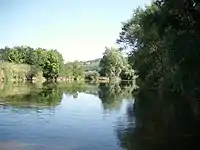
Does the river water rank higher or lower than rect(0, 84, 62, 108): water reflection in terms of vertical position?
lower

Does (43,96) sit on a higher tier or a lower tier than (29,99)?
higher

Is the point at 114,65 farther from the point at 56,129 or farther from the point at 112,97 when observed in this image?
the point at 56,129

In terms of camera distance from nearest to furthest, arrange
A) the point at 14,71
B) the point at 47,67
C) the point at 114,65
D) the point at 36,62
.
A: the point at 14,71 → the point at 36,62 → the point at 47,67 → the point at 114,65

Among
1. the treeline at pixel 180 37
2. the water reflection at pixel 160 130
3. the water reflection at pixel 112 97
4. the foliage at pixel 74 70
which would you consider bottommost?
the water reflection at pixel 160 130

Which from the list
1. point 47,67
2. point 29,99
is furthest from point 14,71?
Result: point 29,99

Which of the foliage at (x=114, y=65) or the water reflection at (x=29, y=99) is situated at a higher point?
the foliage at (x=114, y=65)

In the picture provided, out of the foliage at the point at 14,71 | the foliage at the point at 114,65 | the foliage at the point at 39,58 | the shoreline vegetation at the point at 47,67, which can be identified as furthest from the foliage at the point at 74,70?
the foliage at the point at 14,71

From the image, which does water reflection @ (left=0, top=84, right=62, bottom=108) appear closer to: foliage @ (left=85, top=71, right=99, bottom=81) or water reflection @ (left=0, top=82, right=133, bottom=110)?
water reflection @ (left=0, top=82, right=133, bottom=110)

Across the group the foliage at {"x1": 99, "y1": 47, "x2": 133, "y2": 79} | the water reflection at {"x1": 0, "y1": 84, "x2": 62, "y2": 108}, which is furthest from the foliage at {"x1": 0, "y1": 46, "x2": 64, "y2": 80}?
the water reflection at {"x1": 0, "y1": 84, "x2": 62, "y2": 108}

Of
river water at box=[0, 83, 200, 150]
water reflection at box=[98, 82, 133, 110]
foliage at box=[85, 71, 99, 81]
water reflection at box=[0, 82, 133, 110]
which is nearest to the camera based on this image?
river water at box=[0, 83, 200, 150]

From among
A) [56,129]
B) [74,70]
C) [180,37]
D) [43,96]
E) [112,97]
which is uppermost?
[74,70]

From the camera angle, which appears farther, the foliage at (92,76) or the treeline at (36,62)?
the foliage at (92,76)

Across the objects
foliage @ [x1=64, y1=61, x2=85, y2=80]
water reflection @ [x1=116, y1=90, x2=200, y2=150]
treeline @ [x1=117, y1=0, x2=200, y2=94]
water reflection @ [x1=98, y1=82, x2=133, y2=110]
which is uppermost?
foliage @ [x1=64, y1=61, x2=85, y2=80]

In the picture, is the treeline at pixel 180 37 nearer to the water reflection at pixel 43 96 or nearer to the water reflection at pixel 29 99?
the water reflection at pixel 43 96
